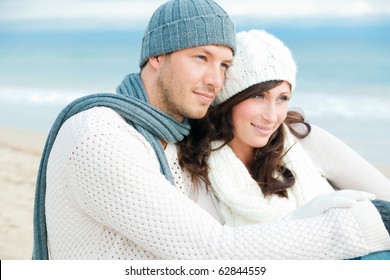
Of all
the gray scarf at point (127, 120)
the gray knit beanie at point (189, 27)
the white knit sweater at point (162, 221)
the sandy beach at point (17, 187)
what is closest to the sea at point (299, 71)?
the sandy beach at point (17, 187)

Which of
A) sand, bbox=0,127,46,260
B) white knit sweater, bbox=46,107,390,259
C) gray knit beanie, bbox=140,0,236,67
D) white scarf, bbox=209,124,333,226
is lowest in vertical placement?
sand, bbox=0,127,46,260

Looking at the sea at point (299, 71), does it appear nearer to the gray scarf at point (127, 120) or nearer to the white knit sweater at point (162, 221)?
the gray scarf at point (127, 120)

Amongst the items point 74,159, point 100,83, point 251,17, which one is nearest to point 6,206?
A: point 74,159

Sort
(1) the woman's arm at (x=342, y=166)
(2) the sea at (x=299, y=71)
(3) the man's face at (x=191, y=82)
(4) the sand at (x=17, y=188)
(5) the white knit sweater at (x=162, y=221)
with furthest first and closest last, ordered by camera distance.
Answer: (2) the sea at (x=299, y=71) < (4) the sand at (x=17, y=188) < (1) the woman's arm at (x=342, y=166) < (3) the man's face at (x=191, y=82) < (5) the white knit sweater at (x=162, y=221)

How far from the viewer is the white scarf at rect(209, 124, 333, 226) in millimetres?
2930

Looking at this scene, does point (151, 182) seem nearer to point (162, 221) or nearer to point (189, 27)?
point (162, 221)

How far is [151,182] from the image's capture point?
7.55 feet

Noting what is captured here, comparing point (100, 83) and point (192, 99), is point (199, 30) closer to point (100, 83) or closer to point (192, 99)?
point (192, 99)

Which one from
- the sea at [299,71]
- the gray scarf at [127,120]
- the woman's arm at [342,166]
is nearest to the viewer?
the gray scarf at [127,120]

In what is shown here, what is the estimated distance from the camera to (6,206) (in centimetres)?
641

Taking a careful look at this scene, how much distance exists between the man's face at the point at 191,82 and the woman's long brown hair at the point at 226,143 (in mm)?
164

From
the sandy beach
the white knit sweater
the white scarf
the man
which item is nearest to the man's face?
the man

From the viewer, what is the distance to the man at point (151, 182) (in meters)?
2.27

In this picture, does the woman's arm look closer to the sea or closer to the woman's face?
the woman's face
